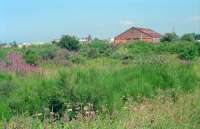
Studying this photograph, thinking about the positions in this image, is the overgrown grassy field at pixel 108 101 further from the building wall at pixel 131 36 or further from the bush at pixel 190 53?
the building wall at pixel 131 36

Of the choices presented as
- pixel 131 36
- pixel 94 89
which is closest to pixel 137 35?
pixel 131 36

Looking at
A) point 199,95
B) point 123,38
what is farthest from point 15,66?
point 123,38

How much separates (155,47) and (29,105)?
32.1 m

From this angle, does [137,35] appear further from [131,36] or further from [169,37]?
[169,37]

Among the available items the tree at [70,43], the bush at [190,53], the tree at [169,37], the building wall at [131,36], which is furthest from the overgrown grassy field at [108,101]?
the building wall at [131,36]

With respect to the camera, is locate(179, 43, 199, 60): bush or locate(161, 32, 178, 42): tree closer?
locate(179, 43, 199, 60): bush

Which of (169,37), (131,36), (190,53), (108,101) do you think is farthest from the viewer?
(131,36)

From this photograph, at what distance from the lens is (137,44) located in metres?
42.6

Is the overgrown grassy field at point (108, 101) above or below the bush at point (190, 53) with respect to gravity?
above

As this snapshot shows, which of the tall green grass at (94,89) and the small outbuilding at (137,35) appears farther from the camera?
the small outbuilding at (137,35)

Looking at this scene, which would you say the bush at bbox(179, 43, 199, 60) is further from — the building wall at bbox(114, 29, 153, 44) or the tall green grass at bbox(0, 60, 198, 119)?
the building wall at bbox(114, 29, 153, 44)

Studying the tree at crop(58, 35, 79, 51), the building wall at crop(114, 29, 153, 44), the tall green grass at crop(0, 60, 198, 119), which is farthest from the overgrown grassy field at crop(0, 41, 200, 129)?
the building wall at crop(114, 29, 153, 44)

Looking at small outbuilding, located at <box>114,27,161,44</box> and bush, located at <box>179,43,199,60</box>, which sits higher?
small outbuilding, located at <box>114,27,161,44</box>

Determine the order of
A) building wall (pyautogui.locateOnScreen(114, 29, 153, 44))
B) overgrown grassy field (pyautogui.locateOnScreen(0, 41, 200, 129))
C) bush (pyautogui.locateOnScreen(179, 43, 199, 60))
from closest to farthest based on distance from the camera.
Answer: overgrown grassy field (pyautogui.locateOnScreen(0, 41, 200, 129)) → bush (pyautogui.locateOnScreen(179, 43, 199, 60)) → building wall (pyautogui.locateOnScreen(114, 29, 153, 44))
